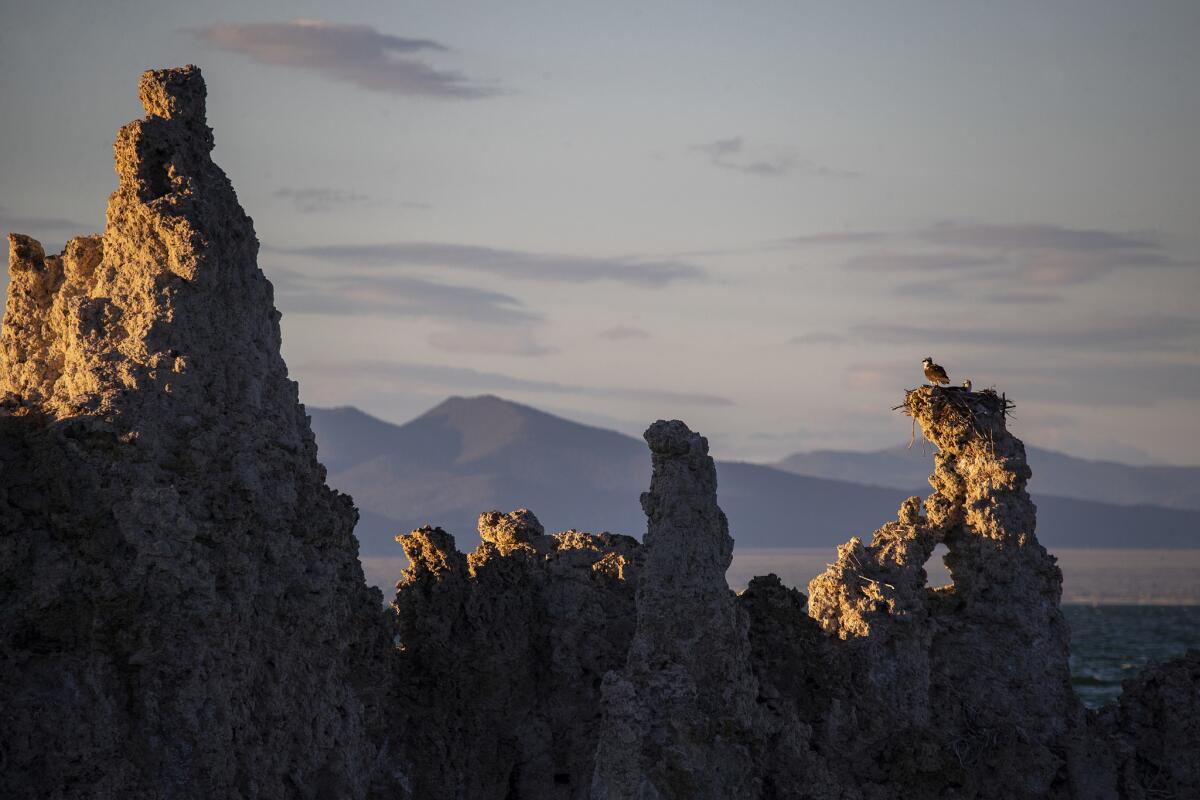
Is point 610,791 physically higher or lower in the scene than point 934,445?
lower

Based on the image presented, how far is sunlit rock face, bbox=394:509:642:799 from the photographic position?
18.2 meters

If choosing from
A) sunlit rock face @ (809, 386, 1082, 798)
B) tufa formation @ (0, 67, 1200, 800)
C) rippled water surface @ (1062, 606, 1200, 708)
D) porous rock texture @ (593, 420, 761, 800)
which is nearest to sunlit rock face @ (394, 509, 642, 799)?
tufa formation @ (0, 67, 1200, 800)

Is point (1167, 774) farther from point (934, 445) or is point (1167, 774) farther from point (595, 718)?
point (595, 718)

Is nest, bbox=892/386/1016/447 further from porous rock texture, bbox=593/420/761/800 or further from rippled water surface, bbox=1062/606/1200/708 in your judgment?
rippled water surface, bbox=1062/606/1200/708

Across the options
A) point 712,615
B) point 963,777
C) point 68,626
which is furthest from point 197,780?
point 963,777

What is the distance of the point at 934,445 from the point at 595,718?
5.13 metres

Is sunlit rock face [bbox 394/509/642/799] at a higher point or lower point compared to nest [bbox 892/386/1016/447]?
lower

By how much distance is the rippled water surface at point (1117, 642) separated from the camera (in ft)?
238

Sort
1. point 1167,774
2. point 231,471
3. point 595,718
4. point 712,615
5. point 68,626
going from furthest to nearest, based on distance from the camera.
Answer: point 1167,774
point 595,718
point 712,615
point 231,471
point 68,626

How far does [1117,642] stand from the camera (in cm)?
11450

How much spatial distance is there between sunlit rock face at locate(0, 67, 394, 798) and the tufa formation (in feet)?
0.08

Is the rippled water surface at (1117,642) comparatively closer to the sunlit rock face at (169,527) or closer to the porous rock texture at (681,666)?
A: the porous rock texture at (681,666)

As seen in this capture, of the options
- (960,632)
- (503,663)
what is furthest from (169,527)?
(960,632)

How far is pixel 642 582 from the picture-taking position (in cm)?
1780
